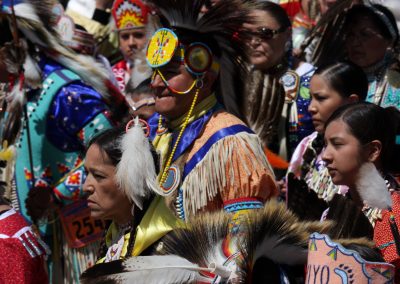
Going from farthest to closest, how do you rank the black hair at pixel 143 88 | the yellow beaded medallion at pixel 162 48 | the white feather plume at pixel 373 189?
the black hair at pixel 143 88
the yellow beaded medallion at pixel 162 48
the white feather plume at pixel 373 189

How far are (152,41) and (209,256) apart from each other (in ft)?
4.64

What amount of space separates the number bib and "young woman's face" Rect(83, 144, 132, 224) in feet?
4.09

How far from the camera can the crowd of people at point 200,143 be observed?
2.75 metres

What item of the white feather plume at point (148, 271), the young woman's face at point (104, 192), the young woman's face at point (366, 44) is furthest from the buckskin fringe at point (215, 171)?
the young woman's face at point (366, 44)

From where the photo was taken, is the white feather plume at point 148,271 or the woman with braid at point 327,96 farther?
the woman with braid at point 327,96

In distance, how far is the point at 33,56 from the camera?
5.18m

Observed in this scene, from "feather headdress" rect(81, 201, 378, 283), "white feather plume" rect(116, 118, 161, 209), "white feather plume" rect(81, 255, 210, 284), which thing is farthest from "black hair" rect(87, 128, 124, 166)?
"feather headdress" rect(81, 201, 378, 283)

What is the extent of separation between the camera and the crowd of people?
Answer: 275 cm

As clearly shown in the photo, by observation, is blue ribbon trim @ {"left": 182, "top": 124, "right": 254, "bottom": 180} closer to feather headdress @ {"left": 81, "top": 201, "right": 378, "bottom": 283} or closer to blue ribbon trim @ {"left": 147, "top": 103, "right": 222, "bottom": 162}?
blue ribbon trim @ {"left": 147, "top": 103, "right": 222, "bottom": 162}

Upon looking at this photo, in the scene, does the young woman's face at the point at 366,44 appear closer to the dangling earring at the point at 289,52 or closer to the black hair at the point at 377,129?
the dangling earring at the point at 289,52

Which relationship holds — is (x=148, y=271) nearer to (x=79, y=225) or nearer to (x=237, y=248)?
(x=237, y=248)

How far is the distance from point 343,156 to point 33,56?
2.22 metres

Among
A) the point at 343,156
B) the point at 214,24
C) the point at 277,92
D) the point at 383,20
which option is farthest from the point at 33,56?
the point at 343,156

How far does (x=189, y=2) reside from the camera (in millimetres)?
3885
